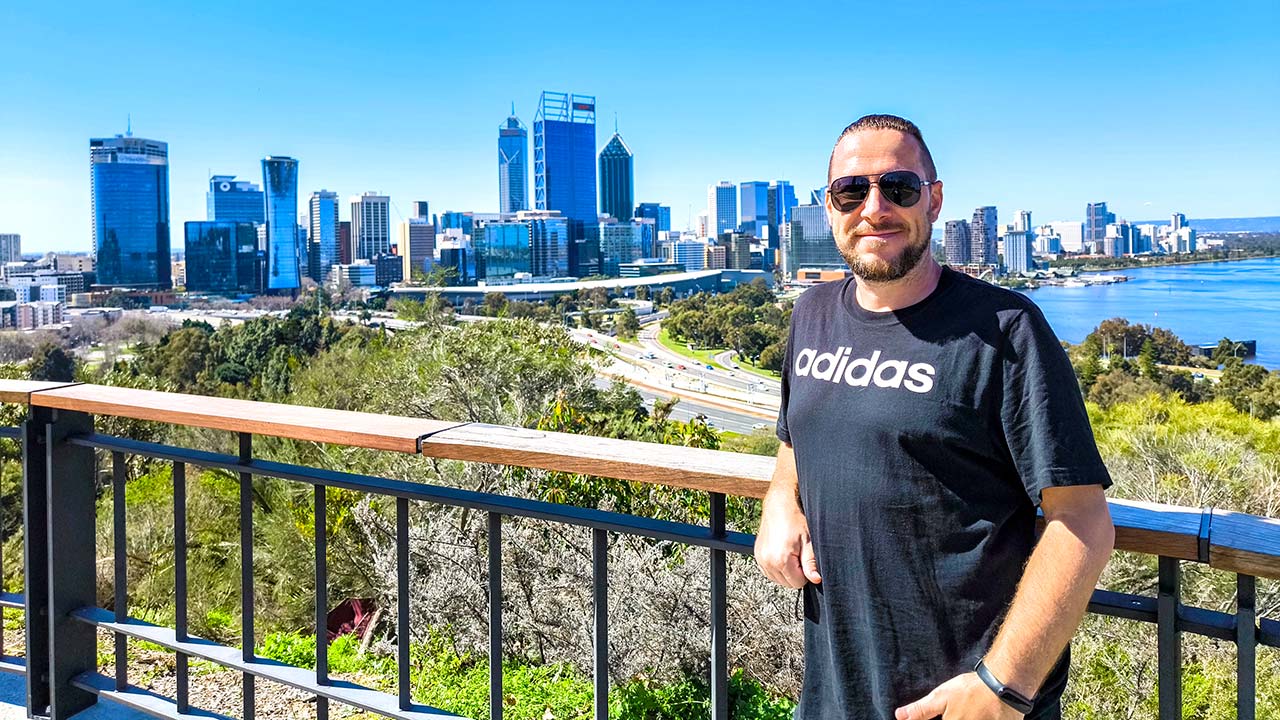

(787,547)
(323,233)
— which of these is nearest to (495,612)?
(787,547)

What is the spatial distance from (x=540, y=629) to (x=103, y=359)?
3868cm

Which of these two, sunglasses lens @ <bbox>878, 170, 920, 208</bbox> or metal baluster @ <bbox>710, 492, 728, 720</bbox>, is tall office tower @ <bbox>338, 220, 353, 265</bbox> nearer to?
metal baluster @ <bbox>710, 492, 728, 720</bbox>

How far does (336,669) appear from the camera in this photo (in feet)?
14.6

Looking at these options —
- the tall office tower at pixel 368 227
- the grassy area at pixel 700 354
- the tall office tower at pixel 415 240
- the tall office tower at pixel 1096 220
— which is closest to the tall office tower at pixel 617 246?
the tall office tower at pixel 415 240

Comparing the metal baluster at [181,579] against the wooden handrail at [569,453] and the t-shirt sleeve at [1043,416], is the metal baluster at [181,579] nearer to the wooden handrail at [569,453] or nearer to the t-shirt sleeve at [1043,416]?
the wooden handrail at [569,453]

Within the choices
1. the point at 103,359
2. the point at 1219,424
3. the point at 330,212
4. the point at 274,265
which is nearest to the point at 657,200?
the point at 330,212

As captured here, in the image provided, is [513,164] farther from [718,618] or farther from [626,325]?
[718,618]

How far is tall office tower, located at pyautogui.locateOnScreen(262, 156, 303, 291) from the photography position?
100m

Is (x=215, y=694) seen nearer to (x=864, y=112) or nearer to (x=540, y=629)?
(x=864, y=112)

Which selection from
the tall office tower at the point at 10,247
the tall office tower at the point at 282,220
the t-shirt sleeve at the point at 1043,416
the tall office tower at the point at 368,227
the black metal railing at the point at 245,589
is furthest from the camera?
the tall office tower at the point at 368,227

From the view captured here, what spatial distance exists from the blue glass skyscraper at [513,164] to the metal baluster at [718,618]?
155 m

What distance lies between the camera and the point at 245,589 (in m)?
1.87

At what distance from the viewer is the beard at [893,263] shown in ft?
3.68

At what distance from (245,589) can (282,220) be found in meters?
115
